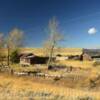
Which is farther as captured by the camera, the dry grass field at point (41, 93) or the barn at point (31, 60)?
the barn at point (31, 60)

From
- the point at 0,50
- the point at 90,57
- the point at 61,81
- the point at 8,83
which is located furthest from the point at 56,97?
the point at 90,57

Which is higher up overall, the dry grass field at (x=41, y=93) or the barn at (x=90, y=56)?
the barn at (x=90, y=56)

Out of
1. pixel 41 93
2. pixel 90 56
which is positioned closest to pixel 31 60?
pixel 90 56

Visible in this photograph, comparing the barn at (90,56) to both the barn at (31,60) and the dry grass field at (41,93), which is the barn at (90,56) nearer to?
the barn at (31,60)

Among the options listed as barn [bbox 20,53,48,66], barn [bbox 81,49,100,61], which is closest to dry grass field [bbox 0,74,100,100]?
barn [bbox 20,53,48,66]

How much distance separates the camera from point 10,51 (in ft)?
264

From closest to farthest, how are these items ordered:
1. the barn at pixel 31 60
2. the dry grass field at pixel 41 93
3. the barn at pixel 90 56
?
the dry grass field at pixel 41 93 → the barn at pixel 31 60 → the barn at pixel 90 56

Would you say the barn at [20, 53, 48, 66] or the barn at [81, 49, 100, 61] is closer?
the barn at [20, 53, 48, 66]

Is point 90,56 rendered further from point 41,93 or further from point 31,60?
point 41,93

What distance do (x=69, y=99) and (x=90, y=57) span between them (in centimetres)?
7441

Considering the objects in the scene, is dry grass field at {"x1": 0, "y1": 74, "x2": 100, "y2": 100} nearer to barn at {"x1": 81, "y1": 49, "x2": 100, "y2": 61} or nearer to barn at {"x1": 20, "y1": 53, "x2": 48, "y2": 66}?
barn at {"x1": 20, "y1": 53, "x2": 48, "y2": 66}

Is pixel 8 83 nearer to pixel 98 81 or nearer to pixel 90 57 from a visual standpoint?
pixel 98 81

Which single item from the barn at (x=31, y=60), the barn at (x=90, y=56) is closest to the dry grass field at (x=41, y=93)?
the barn at (x=31, y=60)

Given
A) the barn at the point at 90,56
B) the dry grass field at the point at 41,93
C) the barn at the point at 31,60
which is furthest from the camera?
the barn at the point at 90,56
